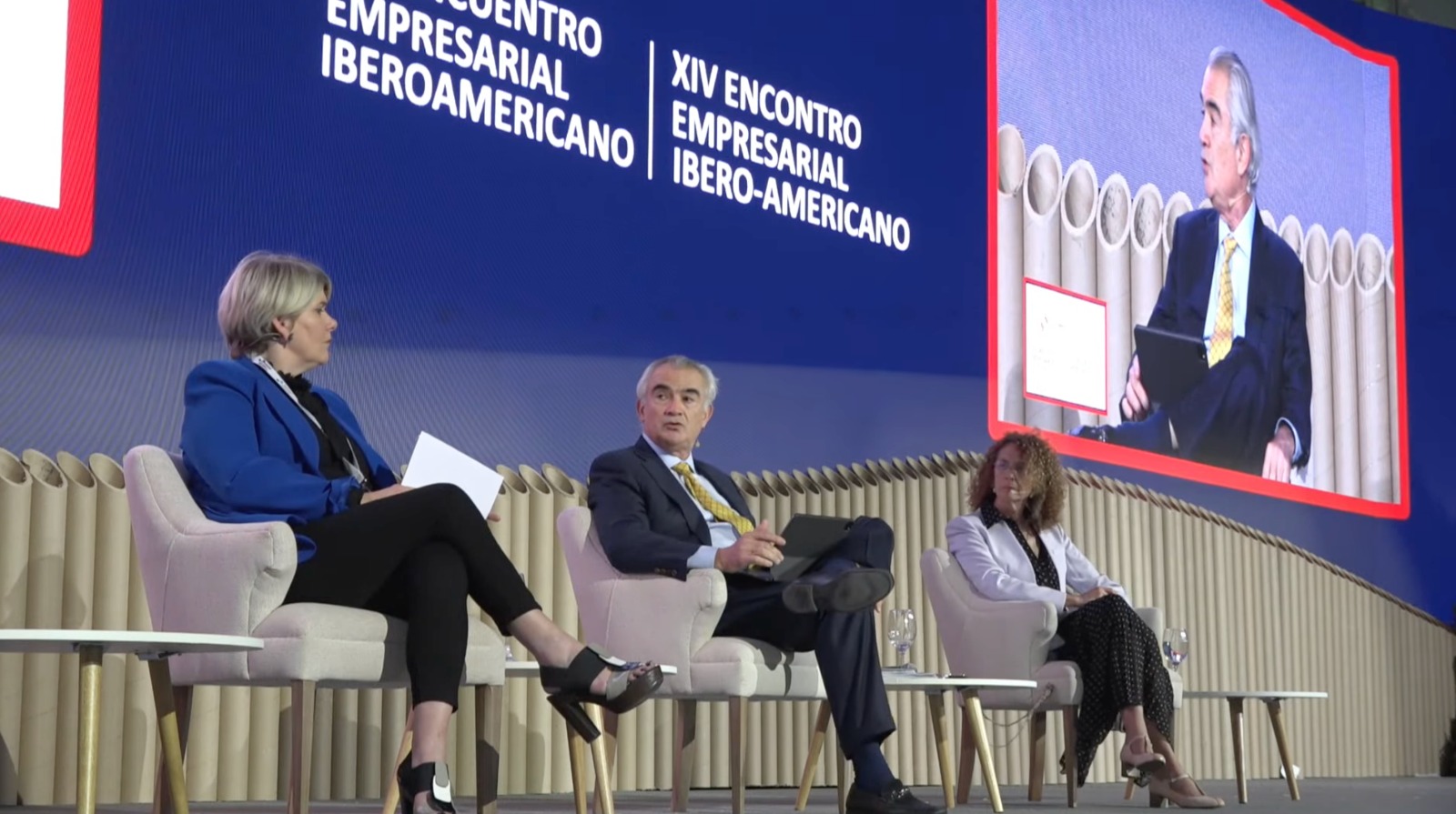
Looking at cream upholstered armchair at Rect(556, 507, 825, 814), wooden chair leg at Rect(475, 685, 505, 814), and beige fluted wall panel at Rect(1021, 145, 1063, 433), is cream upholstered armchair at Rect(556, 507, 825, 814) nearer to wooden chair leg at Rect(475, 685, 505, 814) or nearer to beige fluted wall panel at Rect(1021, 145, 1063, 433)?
wooden chair leg at Rect(475, 685, 505, 814)

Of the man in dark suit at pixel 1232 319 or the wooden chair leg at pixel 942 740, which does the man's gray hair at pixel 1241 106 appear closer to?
the man in dark suit at pixel 1232 319

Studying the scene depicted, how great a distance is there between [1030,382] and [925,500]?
99 cm

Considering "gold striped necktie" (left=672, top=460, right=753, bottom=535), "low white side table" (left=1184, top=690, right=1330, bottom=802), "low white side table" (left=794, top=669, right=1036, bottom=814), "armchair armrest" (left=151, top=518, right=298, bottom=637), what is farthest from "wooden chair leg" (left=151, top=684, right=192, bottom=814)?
"low white side table" (left=1184, top=690, right=1330, bottom=802)

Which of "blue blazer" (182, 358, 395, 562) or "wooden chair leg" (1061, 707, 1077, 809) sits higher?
"blue blazer" (182, 358, 395, 562)

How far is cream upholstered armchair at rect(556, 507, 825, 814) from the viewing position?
3.97 m

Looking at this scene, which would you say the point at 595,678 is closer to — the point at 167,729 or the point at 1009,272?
the point at 167,729

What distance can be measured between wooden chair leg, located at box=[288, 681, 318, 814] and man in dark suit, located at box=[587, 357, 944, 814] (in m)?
1.08

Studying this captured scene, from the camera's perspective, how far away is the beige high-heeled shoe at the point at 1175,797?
15.1 ft

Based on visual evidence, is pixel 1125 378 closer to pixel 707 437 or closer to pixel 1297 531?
pixel 1297 531

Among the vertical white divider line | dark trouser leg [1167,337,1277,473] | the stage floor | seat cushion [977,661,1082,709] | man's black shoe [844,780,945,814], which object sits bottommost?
the stage floor

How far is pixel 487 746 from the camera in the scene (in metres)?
3.34

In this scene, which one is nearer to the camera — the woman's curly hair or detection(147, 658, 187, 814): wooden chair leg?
detection(147, 658, 187, 814): wooden chair leg

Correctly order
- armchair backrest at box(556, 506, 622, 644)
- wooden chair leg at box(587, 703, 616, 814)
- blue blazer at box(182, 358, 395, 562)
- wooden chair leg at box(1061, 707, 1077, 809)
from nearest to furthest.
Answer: blue blazer at box(182, 358, 395, 562), wooden chair leg at box(587, 703, 616, 814), armchair backrest at box(556, 506, 622, 644), wooden chair leg at box(1061, 707, 1077, 809)

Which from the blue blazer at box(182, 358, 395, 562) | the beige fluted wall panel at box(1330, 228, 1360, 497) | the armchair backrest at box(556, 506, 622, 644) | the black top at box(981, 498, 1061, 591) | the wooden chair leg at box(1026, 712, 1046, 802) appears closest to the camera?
the blue blazer at box(182, 358, 395, 562)
